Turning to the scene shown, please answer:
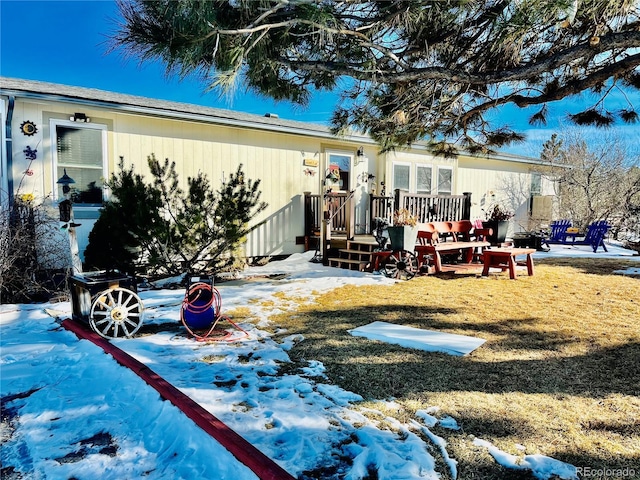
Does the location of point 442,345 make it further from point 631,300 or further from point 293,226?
point 293,226

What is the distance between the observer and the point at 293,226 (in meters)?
10.3

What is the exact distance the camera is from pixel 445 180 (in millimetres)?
13578

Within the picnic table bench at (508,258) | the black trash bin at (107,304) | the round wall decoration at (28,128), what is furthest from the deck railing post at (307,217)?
the black trash bin at (107,304)

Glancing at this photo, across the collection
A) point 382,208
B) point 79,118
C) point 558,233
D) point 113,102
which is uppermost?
point 113,102

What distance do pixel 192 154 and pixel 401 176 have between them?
6173 mm

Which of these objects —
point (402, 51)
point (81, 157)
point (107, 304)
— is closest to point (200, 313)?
point (107, 304)

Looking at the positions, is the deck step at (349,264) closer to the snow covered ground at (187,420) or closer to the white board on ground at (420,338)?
the white board on ground at (420,338)

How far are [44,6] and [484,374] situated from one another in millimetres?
9391

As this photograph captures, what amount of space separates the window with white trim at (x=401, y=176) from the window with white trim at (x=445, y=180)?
1493 millimetres

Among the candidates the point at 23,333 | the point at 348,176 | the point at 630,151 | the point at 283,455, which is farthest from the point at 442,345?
the point at 630,151

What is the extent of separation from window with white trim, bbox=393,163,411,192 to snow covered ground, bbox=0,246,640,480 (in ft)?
28.4

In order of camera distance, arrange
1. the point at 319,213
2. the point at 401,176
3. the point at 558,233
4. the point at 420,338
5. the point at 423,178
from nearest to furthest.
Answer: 1. the point at 420,338
2. the point at 319,213
3. the point at 401,176
4. the point at 423,178
5. the point at 558,233

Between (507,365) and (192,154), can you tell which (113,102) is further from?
(507,365)

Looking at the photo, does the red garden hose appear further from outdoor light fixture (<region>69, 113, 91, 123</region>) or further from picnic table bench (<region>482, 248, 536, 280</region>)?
picnic table bench (<region>482, 248, 536, 280</region>)
